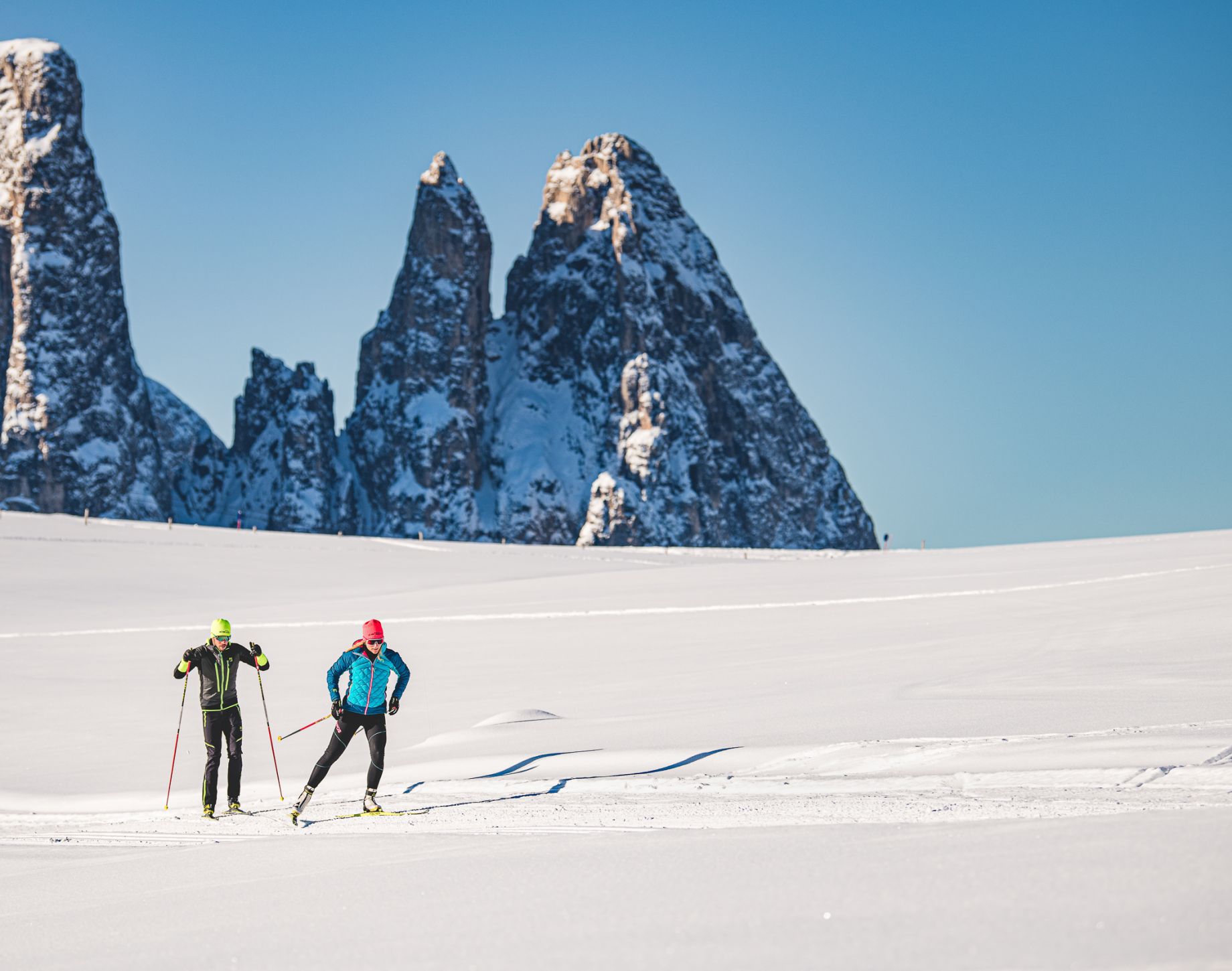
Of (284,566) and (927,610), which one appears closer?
(927,610)

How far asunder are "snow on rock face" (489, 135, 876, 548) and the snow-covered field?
421ft

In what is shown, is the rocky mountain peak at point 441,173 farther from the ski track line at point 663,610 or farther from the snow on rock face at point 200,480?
the ski track line at point 663,610

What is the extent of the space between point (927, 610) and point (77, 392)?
126410 millimetres

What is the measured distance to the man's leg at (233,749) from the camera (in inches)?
415

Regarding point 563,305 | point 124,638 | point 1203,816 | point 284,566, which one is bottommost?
point 1203,816

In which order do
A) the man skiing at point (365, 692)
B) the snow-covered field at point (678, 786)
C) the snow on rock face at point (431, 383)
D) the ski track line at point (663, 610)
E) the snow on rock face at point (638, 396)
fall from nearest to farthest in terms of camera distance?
the snow-covered field at point (678, 786)
the man skiing at point (365, 692)
the ski track line at point (663, 610)
the snow on rock face at point (431, 383)
the snow on rock face at point (638, 396)

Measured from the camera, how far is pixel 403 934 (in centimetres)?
452

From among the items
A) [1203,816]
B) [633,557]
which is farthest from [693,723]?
[633,557]

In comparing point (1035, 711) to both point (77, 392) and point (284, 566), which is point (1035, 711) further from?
point (77, 392)

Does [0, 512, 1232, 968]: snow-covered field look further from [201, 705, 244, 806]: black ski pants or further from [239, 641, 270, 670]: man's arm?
[239, 641, 270, 670]: man's arm

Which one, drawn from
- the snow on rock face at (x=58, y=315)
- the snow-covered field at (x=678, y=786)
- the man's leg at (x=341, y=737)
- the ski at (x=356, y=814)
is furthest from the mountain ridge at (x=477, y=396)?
the ski at (x=356, y=814)

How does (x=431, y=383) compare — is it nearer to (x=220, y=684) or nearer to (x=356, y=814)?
(x=220, y=684)

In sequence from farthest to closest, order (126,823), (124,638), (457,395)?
(457,395) → (124,638) → (126,823)

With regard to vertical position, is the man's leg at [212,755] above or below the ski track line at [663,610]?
below
